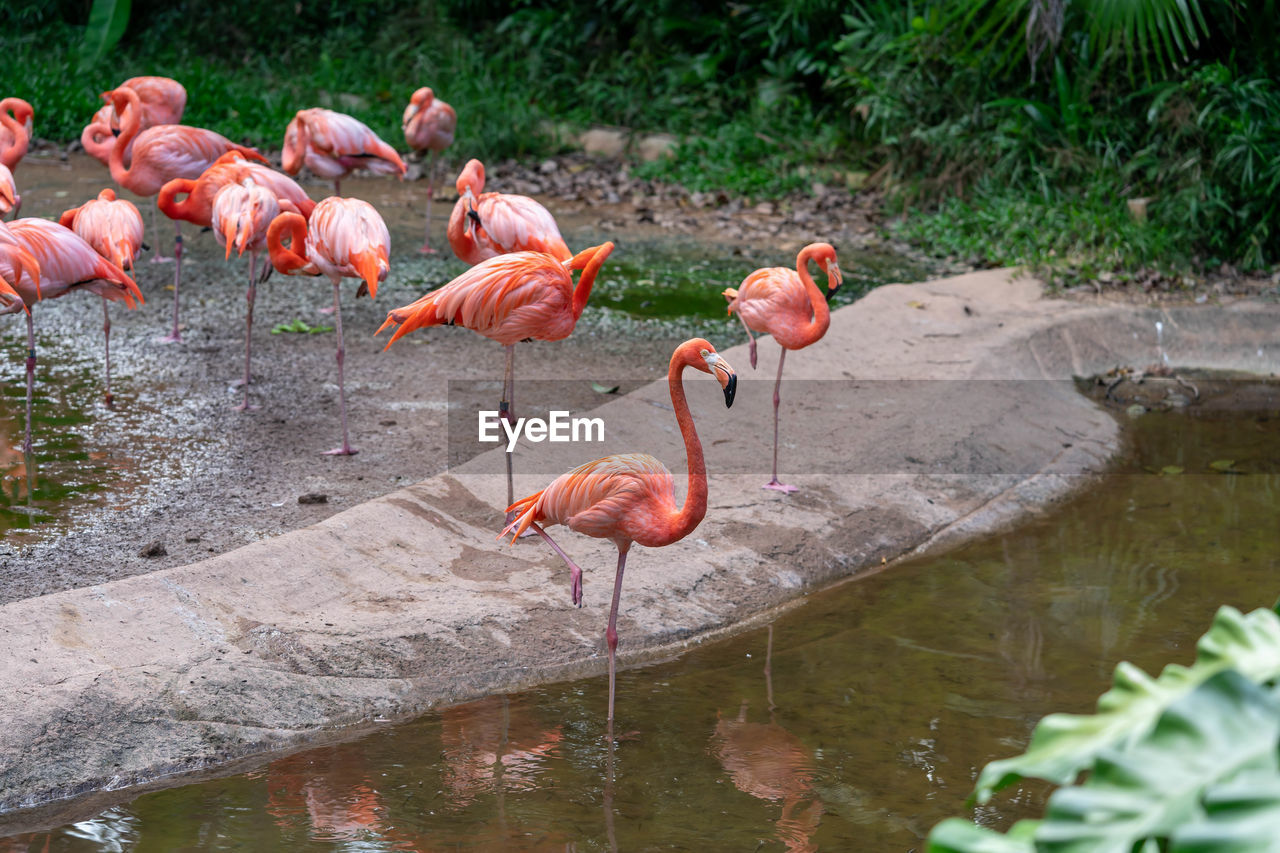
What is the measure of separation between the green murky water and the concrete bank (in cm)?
13

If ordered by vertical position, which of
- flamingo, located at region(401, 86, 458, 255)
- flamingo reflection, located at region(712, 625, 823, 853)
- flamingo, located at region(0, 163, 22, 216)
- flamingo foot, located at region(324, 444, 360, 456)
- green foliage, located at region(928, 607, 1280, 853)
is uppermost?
flamingo, located at region(401, 86, 458, 255)

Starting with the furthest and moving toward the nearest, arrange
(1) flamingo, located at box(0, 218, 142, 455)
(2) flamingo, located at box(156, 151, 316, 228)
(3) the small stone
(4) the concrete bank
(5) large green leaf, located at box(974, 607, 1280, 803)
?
(2) flamingo, located at box(156, 151, 316, 228), (1) flamingo, located at box(0, 218, 142, 455), (3) the small stone, (4) the concrete bank, (5) large green leaf, located at box(974, 607, 1280, 803)

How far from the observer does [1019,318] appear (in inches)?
257

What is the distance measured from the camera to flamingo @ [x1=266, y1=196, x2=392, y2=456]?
195 inches

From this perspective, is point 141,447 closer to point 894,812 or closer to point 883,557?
point 883,557

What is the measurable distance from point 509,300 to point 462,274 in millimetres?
934

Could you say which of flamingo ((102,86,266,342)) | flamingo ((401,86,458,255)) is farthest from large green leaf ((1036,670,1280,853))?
flamingo ((401,86,458,255))

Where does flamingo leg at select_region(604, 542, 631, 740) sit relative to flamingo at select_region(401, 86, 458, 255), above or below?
below

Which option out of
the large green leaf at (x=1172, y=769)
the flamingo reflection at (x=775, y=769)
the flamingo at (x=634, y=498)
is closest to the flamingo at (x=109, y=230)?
the flamingo at (x=634, y=498)

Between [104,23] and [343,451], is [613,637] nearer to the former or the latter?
[343,451]

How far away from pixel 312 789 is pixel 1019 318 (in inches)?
187

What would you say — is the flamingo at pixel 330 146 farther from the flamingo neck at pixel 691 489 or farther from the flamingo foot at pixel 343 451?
the flamingo neck at pixel 691 489

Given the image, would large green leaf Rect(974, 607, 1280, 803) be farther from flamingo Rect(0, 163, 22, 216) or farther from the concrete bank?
flamingo Rect(0, 163, 22, 216)

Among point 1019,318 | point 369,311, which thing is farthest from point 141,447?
point 1019,318
